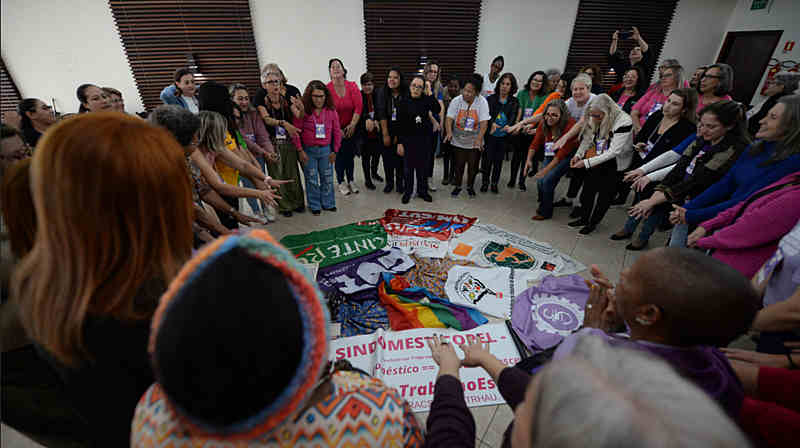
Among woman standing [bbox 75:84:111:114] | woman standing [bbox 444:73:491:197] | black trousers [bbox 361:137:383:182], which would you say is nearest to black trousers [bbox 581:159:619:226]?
woman standing [bbox 444:73:491:197]

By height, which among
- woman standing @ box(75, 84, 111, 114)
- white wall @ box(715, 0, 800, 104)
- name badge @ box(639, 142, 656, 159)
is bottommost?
name badge @ box(639, 142, 656, 159)

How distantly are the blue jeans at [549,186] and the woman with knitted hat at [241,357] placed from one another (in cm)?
359

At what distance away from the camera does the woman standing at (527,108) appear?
166 inches

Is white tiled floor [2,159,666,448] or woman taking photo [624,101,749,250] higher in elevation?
woman taking photo [624,101,749,250]

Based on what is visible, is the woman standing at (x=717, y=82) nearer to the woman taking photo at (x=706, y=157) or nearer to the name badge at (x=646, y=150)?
the name badge at (x=646, y=150)

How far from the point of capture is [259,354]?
412 millimetres

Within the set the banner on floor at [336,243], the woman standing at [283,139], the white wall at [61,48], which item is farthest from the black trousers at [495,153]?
the white wall at [61,48]

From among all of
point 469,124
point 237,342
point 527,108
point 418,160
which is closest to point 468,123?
point 469,124

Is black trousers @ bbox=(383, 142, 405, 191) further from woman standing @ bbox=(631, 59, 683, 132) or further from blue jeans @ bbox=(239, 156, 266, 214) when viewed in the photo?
woman standing @ bbox=(631, 59, 683, 132)

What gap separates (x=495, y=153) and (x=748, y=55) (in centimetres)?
704

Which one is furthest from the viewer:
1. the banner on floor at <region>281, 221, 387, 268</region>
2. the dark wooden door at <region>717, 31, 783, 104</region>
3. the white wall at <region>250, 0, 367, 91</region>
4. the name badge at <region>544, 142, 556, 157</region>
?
the dark wooden door at <region>717, 31, 783, 104</region>

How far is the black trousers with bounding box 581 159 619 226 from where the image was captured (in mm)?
3150

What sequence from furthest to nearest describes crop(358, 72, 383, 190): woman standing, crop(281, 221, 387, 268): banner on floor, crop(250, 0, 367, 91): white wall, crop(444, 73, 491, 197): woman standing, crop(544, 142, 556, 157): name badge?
crop(250, 0, 367, 91): white wall < crop(358, 72, 383, 190): woman standing < crop(444, 73, 491, 197): woman standing < crop(544, 142, 556, 157): name badge < crop(281, 221, 387, 268): banner on floor

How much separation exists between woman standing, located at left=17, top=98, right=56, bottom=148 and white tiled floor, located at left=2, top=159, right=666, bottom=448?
204cm
